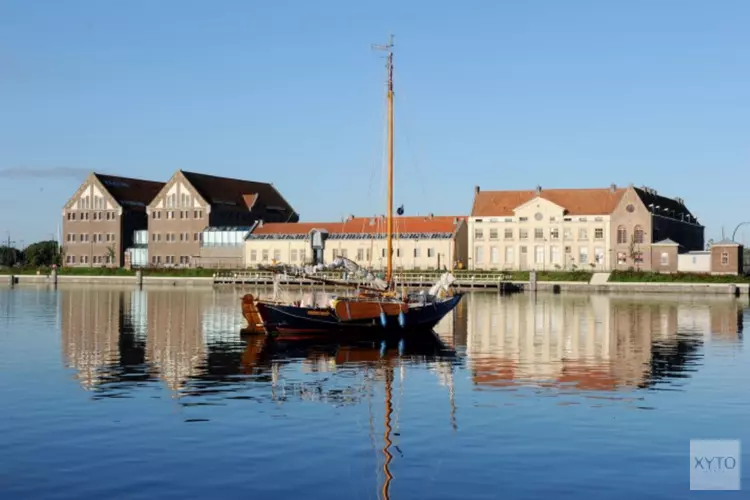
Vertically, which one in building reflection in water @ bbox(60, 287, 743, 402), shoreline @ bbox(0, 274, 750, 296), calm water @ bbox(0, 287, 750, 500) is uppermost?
shoreline @ bbox(0, 274, 750, 296)

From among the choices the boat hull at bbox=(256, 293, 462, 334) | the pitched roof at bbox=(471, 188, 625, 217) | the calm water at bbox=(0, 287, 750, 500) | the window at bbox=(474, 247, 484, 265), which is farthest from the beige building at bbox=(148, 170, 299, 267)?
the boat hull at bbox=(256, 293, 462, 334)

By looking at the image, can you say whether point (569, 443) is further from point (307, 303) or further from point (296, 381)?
point (307, 303)

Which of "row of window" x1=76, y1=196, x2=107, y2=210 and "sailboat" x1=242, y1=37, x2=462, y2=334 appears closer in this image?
"sailboat" x1=242, y1=37, x2=462, y2=334

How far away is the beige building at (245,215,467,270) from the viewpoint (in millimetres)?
123188

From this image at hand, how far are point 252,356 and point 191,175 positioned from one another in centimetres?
10676

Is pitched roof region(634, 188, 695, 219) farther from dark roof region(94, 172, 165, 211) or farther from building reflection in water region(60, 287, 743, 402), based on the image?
dark roof region(94, 172, 165, 211)

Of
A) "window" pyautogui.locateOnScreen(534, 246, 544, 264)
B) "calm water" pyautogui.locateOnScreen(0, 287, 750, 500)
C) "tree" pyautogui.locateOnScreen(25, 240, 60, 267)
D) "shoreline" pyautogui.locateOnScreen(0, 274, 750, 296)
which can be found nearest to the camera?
"calm water" pyautogui.locateOnScreen(0, 287, 750, 500)

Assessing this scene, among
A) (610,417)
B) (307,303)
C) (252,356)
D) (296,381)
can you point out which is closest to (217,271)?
(307,303)

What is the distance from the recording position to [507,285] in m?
111

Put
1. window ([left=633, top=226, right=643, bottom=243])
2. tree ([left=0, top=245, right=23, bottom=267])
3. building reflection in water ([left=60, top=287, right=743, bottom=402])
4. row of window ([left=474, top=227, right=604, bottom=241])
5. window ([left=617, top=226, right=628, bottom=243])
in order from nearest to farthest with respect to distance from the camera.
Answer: building reflection in water ([left=60, top=287, right=743, bottom=402]) → window ([left=633, top=226, right=643, bottom=243]) → window ([left=617, top=226, right=628, bottom=243]) → row of window ([left=474, top=227, right=604, bottom=241]) → tree ([left=0, top=245, right=23, bottom=267])

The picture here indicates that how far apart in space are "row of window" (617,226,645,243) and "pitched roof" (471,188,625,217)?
3034mm

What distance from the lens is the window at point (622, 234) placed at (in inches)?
4614

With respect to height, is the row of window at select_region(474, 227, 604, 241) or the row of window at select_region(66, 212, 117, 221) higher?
the row of window at select_region(66, 212, 117, 221)

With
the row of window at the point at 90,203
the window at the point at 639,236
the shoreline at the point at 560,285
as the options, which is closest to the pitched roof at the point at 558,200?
the window at the point at 639,236
